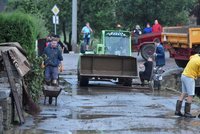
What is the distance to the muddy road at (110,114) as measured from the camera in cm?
1166

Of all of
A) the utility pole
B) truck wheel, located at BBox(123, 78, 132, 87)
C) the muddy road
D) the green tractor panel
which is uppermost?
the utility pole

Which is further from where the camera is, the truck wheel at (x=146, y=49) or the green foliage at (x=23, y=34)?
the truck wheel at (x=146, y=49)

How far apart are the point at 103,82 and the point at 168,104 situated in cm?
723

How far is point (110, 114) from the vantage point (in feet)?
45.1

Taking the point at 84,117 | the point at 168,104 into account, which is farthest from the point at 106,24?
the point at 84,117

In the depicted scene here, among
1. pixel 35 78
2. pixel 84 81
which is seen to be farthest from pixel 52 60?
pixel 84 81

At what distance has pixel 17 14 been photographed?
1425 cm

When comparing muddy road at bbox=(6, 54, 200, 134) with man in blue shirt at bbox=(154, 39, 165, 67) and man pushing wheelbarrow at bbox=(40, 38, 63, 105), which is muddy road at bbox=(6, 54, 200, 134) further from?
man in blue shirt at bbox=(154, 39, 165, 67)

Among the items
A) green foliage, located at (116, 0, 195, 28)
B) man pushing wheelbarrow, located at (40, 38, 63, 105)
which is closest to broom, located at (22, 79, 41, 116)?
man pushing wheelbarrow, located at (40, 38, 63, 105)

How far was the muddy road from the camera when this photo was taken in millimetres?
11664

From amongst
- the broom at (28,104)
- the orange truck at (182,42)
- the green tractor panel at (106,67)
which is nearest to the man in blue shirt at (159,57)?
the green tractor panel at (106,67)

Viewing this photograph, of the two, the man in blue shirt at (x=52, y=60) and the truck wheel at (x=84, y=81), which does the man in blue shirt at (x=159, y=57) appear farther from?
the man in blue shirt at (x=52, y=60)

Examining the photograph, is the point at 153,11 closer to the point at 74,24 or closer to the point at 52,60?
the point at 74,24

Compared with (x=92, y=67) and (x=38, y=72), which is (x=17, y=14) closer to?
(x=38, y=72)
